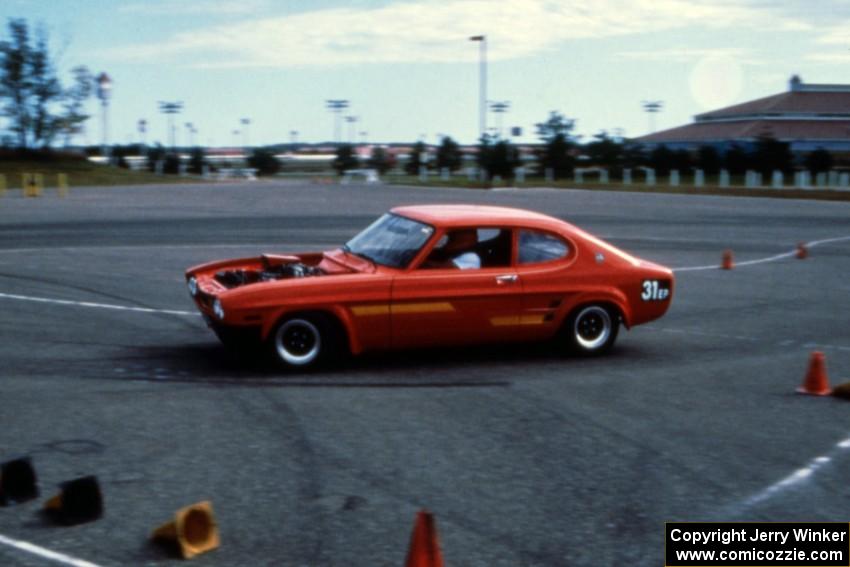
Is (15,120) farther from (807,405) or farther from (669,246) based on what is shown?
(807,405)

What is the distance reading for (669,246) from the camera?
23.0 metres

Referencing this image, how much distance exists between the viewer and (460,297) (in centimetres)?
930

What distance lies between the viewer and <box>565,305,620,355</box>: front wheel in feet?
32.4

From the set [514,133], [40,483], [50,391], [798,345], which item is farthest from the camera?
[514,133]

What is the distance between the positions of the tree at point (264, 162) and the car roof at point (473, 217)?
9869 cm

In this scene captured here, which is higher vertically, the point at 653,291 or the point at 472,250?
the point at 472,250

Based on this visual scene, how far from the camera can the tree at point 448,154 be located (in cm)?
9844

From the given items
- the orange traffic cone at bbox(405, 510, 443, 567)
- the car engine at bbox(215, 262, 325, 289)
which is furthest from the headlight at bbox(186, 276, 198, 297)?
the orange traffic cone at bbox(405, 510, 443, 567)

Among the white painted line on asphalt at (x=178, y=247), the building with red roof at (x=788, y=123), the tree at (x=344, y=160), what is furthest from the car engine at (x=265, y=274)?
the tree at (x=344, y=160)

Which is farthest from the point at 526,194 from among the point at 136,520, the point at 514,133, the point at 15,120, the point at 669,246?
the point at 136,520

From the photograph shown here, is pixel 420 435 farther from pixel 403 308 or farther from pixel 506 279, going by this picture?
pixel 506 279

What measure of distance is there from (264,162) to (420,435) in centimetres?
10314

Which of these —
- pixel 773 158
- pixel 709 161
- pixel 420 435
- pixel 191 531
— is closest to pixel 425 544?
pixel 191 531

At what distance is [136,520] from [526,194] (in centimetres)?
4328
